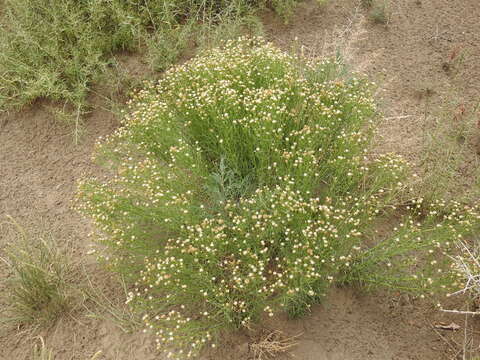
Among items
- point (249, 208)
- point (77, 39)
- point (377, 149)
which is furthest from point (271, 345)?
point (77, 39)

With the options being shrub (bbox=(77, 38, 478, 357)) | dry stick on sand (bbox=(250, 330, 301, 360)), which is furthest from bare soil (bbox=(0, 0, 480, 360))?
shrub (bbox=(77, 38, 478, 357))

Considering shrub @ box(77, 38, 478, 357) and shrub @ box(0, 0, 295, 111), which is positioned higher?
shrub @ box(0, 0, 295, 111)

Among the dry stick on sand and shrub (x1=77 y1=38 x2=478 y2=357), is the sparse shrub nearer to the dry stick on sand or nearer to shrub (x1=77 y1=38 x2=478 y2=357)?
shrub (x1=77 y1=38 x2=478 y2=357)

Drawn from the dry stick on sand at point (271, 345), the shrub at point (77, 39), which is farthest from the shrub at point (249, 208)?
the shrub at point (77, 39)

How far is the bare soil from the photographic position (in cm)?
311

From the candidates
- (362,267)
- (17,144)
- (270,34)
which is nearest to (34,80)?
(17,144)

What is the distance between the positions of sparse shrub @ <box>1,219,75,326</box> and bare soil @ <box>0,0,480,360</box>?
12 centimetres

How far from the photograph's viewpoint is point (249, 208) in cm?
327

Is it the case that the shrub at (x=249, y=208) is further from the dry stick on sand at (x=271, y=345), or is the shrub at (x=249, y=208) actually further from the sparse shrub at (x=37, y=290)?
the sparse shrub at (x=37, y=290)

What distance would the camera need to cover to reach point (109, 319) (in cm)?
335

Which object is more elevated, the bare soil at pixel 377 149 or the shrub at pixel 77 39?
the shrub at pixel 77 39

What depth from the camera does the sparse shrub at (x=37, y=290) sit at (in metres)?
3.32

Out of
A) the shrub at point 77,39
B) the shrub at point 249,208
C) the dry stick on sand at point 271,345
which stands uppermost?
the shrub at point 77,39

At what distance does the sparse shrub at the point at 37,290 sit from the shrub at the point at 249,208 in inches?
16.9
